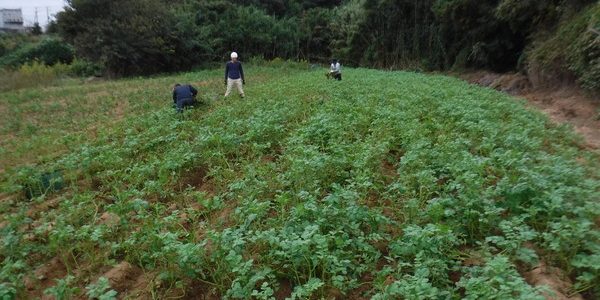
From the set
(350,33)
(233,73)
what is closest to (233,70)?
(233,73)

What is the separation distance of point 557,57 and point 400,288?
15075mm

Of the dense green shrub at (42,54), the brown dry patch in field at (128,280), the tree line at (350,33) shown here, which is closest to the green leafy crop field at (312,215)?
the brown dry patch in field at (128,280)

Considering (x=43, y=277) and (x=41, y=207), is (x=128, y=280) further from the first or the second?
(x=41, y=207)

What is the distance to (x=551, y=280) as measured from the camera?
348cm

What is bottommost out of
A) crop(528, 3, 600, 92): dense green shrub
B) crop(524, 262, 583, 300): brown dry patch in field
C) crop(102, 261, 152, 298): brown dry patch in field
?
crop(102, 261, 152, 298): brown dry patch in field

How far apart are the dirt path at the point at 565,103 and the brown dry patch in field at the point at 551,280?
5.79m

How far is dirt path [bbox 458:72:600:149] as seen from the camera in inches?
408

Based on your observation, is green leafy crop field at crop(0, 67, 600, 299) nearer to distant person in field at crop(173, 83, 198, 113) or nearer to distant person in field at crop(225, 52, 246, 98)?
distant person in field at crop(173, 83, 198, 113)

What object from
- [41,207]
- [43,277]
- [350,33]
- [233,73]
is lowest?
[43,277]

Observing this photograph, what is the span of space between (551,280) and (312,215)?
2.13 metres

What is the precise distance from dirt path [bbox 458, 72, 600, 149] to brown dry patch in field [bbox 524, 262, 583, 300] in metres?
5.79

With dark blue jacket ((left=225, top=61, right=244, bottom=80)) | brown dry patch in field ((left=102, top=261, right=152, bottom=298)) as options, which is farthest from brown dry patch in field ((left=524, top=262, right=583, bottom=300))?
dark blue jacket ((left=225, top=61, right=244, bottom=80))

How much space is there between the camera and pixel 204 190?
6242mm

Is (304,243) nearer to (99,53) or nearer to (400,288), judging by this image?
(400,288)
